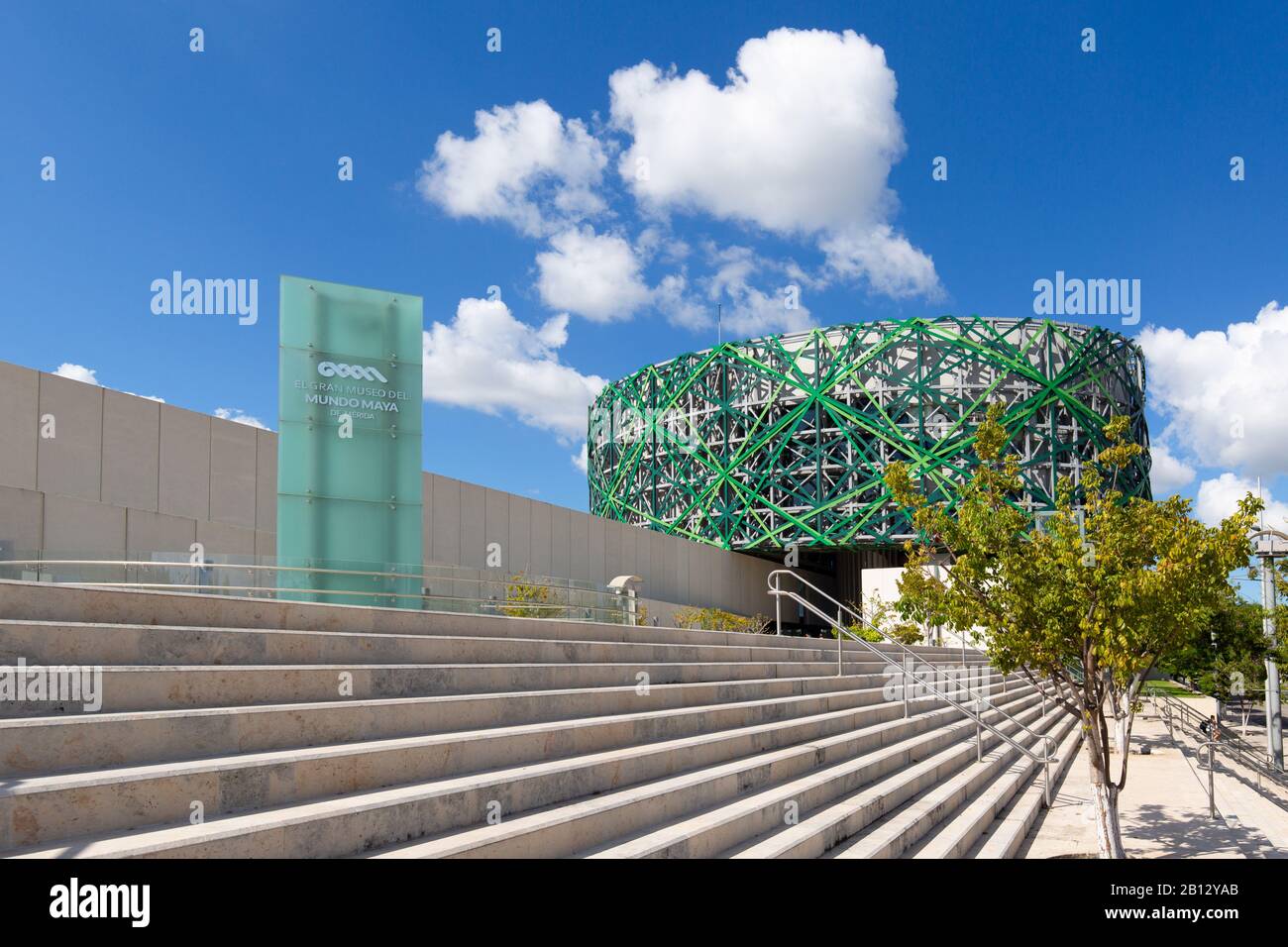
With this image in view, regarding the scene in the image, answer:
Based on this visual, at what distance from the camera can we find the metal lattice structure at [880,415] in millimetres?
49812

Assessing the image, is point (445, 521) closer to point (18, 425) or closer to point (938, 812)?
point (18, 425)

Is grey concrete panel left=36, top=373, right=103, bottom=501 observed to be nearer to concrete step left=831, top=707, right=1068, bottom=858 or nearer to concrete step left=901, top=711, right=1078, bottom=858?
concrete step left=831, top=707, right=1068, bottom=858

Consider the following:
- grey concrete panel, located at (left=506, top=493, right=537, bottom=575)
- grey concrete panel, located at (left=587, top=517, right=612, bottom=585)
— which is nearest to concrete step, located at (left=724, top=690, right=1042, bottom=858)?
grey concrete panel, located at (left=506, top=493, right=537, bottom=575)

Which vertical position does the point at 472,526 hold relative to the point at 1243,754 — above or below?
above

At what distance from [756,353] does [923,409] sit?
9.73 meters

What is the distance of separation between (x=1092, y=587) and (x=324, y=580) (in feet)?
27.7

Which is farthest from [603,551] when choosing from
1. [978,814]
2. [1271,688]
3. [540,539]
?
[978,814]

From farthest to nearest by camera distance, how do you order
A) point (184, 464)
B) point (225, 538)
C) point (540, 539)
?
point (540, 539)
point (225, 538)
point (184, 464)

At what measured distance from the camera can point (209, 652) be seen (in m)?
6.16

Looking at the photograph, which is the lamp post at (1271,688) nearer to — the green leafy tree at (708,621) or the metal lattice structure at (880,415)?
the green leafy tree at (708,621)

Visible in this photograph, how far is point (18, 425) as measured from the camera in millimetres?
15406

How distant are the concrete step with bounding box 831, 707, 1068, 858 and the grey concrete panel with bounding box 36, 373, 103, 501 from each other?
14440mm
